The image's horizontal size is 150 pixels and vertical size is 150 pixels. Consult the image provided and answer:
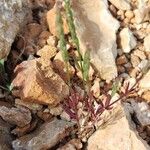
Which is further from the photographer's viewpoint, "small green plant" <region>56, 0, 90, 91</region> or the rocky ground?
the rocky ground

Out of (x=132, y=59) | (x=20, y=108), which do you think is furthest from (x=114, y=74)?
(x=20, y=108)

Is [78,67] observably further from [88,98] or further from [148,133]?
[148,133]

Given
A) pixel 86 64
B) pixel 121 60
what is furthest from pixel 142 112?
pixel 86 64

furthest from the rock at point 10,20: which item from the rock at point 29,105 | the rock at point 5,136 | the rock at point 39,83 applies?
the rock at point 5,136

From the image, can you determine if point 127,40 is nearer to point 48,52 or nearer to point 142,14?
point 142,14

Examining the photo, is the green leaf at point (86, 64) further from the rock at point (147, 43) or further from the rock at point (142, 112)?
the rock at point (147, 43)

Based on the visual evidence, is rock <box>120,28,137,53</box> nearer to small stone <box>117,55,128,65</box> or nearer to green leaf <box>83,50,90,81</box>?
small stone <box>117,55,128,65</box>

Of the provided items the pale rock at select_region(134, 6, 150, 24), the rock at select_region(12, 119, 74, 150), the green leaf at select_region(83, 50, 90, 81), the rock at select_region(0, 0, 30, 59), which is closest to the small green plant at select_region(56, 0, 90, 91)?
the green leaf at select_region(83, 50, 90, 81)
